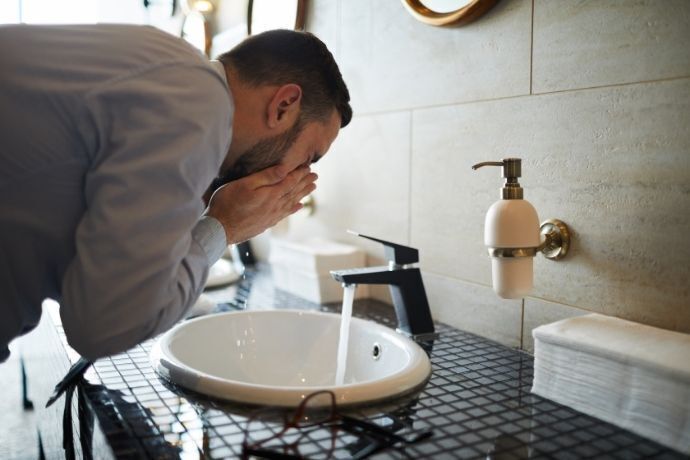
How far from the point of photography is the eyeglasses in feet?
2.54

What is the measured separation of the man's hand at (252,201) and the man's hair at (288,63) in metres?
0.12

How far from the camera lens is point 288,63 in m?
1.00

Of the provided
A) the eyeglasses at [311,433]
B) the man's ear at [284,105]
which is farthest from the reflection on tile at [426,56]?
the eyeglasses at [311,433]

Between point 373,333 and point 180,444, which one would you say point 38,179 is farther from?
point 373,333

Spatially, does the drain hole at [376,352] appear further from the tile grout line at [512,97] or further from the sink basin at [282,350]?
the tile grout line at [512,97]

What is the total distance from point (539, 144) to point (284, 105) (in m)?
0.48

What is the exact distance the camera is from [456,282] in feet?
4.53

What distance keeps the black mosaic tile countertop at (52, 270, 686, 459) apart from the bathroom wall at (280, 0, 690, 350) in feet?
0.70

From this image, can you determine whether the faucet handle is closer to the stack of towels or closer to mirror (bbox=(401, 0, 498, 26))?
the stack of towels

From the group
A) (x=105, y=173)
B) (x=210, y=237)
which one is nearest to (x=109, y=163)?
(x=105, y=173)

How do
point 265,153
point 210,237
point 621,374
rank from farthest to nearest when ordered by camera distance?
1. point 265,153
2. point 210,237
3. point 621,374

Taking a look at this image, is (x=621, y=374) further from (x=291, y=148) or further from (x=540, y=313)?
(x=291, y=148)

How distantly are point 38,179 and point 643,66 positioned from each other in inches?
35.0

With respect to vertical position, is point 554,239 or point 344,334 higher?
point 554,239
